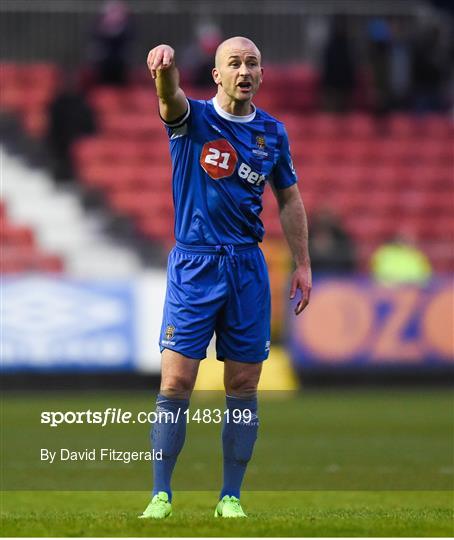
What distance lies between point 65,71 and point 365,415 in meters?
10.3

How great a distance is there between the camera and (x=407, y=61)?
78.5ft

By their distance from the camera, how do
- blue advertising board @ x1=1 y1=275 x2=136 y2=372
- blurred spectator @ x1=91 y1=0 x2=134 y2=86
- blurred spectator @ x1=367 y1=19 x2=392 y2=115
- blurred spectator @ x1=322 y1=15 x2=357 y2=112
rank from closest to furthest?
blue advertising board @ x1=1 y1=275 x2=136 y2=372
blurred spectator @ x1=91 y1=0 x2=134 y2=86
blurred spectator @ x1=322 y1=15 x2=357 y2=112
blurred spectator @ x1=367 y1=19 x2=392 y2=115

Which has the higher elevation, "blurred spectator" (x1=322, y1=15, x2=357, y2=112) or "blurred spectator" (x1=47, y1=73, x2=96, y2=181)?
"blurred spectator" (x1=322, y1=15, x2=357, y2=112)

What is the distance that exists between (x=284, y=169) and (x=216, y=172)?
477 mm

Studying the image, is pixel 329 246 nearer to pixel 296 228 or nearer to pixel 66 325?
pixel 66 325

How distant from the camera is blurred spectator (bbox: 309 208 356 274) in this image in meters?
17.7

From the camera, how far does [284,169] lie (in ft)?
24.9

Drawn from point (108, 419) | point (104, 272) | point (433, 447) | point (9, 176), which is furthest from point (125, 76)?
point (433, 447)

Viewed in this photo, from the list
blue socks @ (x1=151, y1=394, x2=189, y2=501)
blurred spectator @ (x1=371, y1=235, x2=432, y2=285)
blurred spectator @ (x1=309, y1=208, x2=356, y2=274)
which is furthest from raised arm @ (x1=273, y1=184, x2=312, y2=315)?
blurred spectator @ (x1=371, y1=235, x2=432, y2=285)

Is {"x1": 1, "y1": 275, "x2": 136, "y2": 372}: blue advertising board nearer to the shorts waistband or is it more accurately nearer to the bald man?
the bald man

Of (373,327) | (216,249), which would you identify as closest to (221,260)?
(216,249)

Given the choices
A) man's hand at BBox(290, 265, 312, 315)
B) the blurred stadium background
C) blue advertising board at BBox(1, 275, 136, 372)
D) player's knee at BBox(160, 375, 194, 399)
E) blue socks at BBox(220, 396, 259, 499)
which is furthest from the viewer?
the blurred stadium background

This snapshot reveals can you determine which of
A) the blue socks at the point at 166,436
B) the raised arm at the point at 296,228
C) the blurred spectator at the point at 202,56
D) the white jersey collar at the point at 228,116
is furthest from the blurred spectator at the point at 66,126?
the blue socks at the point at 166,436

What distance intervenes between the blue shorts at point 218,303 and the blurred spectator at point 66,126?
14.4 metres
